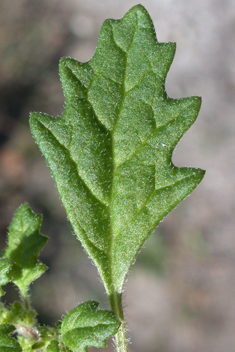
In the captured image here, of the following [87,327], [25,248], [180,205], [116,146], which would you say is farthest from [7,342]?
[180,205]

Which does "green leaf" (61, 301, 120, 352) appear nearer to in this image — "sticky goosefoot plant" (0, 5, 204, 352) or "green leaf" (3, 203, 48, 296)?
"sticky goosefoot plant" (0, 5, 204, 352)

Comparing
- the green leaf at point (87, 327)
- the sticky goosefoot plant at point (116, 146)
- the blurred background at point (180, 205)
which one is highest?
the blurred background at point (180, 205)

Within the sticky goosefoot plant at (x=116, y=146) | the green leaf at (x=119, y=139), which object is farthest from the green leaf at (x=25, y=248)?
Answer: the green leaf at (x=119, y=139)

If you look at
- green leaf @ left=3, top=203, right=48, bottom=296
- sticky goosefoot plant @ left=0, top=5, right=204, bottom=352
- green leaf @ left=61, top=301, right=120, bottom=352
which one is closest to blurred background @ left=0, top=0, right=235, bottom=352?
green leaf @ left=3, top=203, right=48, bottom=296

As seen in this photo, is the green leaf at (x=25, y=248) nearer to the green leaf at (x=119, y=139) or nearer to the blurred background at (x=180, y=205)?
the green leaf at (x=119, y=139)

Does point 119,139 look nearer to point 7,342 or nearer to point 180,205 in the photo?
point 7,342

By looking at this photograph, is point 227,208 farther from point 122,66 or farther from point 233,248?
point 122,66
